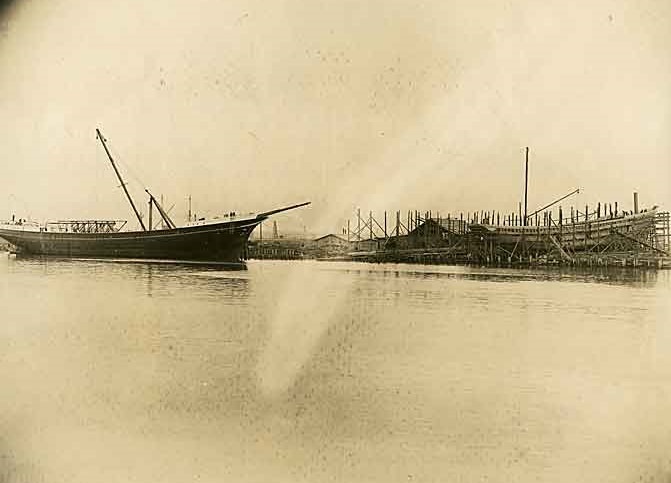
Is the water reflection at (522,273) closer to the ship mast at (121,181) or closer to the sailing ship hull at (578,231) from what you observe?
the sailing ship hull at (578,231)

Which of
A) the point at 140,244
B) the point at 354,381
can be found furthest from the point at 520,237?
the point at 140,244

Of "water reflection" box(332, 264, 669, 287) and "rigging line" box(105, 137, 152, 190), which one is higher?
"rigging line" box(105, 137, 152, 190)

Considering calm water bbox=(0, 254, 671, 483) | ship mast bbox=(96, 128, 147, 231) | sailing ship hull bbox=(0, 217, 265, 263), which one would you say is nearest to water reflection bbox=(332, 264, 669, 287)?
calm water bbox=(0, 254, 671, 483)

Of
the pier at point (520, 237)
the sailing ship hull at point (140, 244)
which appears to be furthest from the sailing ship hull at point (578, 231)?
the sailing ship hull at point (140, 244)

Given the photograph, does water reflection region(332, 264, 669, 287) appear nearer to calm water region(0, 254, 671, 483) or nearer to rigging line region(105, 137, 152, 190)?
calm water region(0, 254, 671, 483)

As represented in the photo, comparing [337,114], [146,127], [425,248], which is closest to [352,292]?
[425,248]

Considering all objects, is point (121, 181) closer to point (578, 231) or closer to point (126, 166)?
point (126, 166)

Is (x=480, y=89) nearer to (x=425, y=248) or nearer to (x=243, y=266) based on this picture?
(x=425, y=248)
